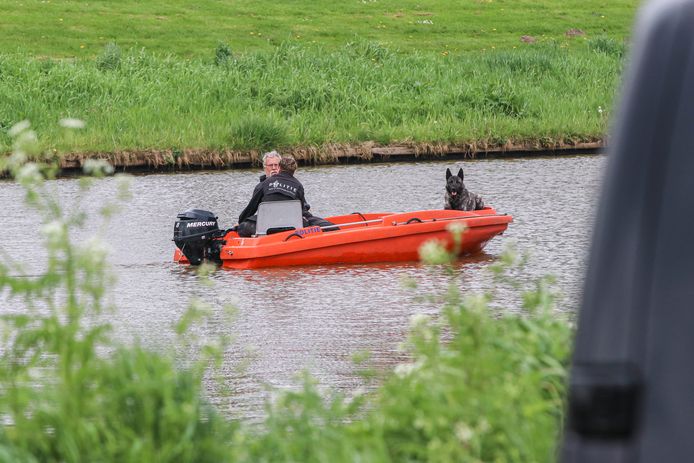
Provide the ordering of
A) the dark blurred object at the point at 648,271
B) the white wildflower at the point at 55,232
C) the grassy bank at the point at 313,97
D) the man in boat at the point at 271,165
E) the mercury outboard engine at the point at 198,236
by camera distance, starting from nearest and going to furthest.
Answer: the dark blurred object at the point at 648,271, the white wildflower at the point at 55,232, the man in boat at the point at 271,165, the mercury outboard engine at the point at 198,236, the grassy bank at the point at 313,97

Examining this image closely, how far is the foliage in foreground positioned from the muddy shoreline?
22932 mm

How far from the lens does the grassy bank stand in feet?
96.4

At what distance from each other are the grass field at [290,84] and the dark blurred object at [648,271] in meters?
26.1

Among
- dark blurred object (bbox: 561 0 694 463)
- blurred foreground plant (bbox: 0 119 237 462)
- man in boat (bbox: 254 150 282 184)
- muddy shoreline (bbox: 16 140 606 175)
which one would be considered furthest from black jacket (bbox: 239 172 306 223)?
dark blurred object (bbox: 561 0 694 463)

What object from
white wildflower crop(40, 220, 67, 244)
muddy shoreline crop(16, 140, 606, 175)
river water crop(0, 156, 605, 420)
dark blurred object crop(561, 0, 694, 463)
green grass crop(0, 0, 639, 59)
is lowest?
river water crop(0, 156, 605, 420)

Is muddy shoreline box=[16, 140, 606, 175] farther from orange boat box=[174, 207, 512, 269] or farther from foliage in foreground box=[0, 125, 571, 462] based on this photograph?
foliage in foreground box=[0, 125, 571, 462]

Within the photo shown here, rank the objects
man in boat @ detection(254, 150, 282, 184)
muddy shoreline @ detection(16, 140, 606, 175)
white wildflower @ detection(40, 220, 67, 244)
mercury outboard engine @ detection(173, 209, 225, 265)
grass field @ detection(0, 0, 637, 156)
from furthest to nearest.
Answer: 1. grass field @ detection(0, 0, 637, 156)
2. muddy shoreline @ detection(16, 140, 606, 175)
3. mercury outboard engine @ detection(173, 209, 225, 265)
4. man in boat @ detection(254, 150, 282, 184)
5. white wildflower @ detection(40, 220, 67, 244)

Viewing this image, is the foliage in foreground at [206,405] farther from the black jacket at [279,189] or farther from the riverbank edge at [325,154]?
the riverbank edge at [325,154]

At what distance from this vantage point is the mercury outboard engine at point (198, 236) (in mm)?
15656

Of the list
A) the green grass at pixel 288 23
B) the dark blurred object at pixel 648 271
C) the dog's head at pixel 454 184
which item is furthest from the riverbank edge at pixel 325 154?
the dark blurred object at pixel 648 271

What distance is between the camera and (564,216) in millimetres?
19969

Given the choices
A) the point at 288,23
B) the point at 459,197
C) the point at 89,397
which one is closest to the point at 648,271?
the point at 89,397

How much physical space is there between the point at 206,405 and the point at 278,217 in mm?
11061

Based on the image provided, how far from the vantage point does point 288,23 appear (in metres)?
49.1
